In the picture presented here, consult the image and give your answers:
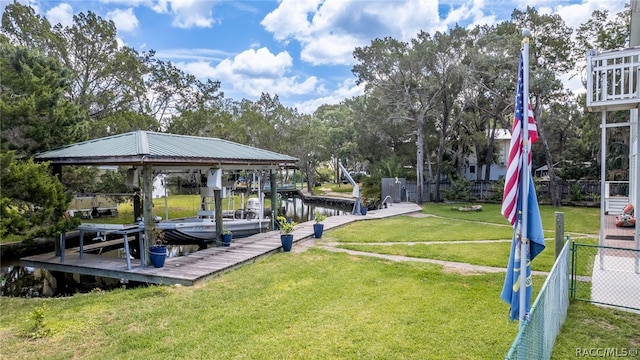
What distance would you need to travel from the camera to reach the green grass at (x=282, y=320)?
4.49 m

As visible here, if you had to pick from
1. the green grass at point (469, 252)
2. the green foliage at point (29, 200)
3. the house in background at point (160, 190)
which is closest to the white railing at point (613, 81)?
the green grass at point (469, 252)

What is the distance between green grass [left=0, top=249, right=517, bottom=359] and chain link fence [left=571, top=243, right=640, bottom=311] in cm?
135

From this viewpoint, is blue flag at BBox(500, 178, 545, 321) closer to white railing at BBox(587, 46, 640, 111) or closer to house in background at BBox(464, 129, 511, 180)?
white railing at BBox(587, 46, 640, 111)

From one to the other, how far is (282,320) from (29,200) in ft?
19.4

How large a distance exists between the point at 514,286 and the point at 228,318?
3.81 m

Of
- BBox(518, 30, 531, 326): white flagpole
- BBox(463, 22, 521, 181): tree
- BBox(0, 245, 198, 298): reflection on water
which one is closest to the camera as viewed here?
BBox(518, 30, 531, 326): white flagpole

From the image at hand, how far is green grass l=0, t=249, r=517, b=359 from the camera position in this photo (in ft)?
14.7

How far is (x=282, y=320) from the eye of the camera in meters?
5.37

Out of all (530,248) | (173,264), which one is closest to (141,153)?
(173,264)

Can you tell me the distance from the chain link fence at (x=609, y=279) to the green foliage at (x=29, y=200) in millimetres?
9407

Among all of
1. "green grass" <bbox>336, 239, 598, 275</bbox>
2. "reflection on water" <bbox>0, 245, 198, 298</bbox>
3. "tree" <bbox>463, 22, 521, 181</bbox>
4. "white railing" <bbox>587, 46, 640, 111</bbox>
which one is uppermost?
"tree" <bbox>463, 22, 521, 181</bbox>

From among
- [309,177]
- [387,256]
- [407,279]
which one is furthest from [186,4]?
[309,177]

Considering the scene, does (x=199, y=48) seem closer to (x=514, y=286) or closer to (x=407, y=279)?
(x=407, y=279)

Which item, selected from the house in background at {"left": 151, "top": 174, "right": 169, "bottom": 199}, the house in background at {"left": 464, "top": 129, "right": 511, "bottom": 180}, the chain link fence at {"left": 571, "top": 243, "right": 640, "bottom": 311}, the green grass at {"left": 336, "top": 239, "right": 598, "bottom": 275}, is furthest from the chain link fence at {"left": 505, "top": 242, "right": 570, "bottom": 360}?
the house in background at {"left": 464, "top": 129, "right": 511, "bottom": 180}
